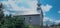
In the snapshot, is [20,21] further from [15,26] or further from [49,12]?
[49,12]

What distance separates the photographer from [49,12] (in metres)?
3.78

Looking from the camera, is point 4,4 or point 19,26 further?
point 4,4

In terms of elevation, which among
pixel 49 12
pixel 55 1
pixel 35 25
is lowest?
pixel 35 25

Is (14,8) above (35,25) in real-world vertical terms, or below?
above

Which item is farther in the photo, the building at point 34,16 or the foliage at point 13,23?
the building at point 34,16

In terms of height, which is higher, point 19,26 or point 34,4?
point 34,4

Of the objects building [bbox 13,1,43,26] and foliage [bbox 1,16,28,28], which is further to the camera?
building [bbox 13,1,43,26]

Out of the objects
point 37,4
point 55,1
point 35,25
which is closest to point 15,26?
point 35,25

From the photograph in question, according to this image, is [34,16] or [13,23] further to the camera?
[34,16]

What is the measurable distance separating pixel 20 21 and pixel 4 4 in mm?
956

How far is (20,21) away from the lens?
3.00m

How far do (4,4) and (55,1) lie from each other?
3.78 feet

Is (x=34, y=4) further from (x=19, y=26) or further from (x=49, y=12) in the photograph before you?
(x=19, y=26)

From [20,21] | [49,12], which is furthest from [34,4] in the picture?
[20,21]
